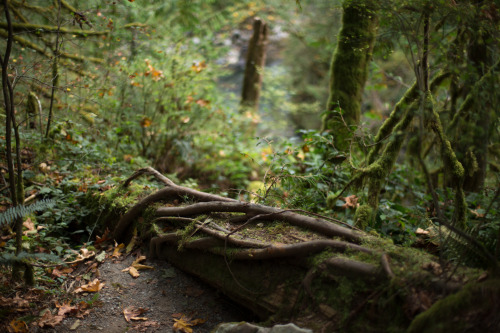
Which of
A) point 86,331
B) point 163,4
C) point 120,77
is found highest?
point 163,4

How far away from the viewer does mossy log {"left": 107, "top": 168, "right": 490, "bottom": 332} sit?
2.25m

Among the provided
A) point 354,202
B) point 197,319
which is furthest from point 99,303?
point 354,202

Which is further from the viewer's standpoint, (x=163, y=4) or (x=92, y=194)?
(x=163, y=4)

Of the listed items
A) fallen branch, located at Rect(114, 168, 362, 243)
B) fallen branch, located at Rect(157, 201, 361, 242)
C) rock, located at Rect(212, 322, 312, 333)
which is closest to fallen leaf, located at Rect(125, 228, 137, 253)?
fallen branch, located at Rect(114, 168, 362, 243)

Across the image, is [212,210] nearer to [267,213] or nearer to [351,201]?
[267,213]

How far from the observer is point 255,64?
11.5 meters

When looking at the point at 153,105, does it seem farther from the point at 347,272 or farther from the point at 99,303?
the point at 347,272

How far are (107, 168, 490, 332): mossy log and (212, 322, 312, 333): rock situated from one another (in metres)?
0.17

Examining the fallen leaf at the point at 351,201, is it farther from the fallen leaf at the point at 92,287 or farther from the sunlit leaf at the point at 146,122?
the sunlit leaf at the point at 146,122

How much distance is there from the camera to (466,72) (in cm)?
231

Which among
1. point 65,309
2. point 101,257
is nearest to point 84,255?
point 101,257

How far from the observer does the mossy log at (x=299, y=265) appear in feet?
7.38

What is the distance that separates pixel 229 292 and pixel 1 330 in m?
1.92

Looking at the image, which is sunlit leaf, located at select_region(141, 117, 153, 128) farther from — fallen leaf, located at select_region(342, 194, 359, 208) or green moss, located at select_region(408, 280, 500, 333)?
green moss, located at select_region(408, 280, 500, 333)
